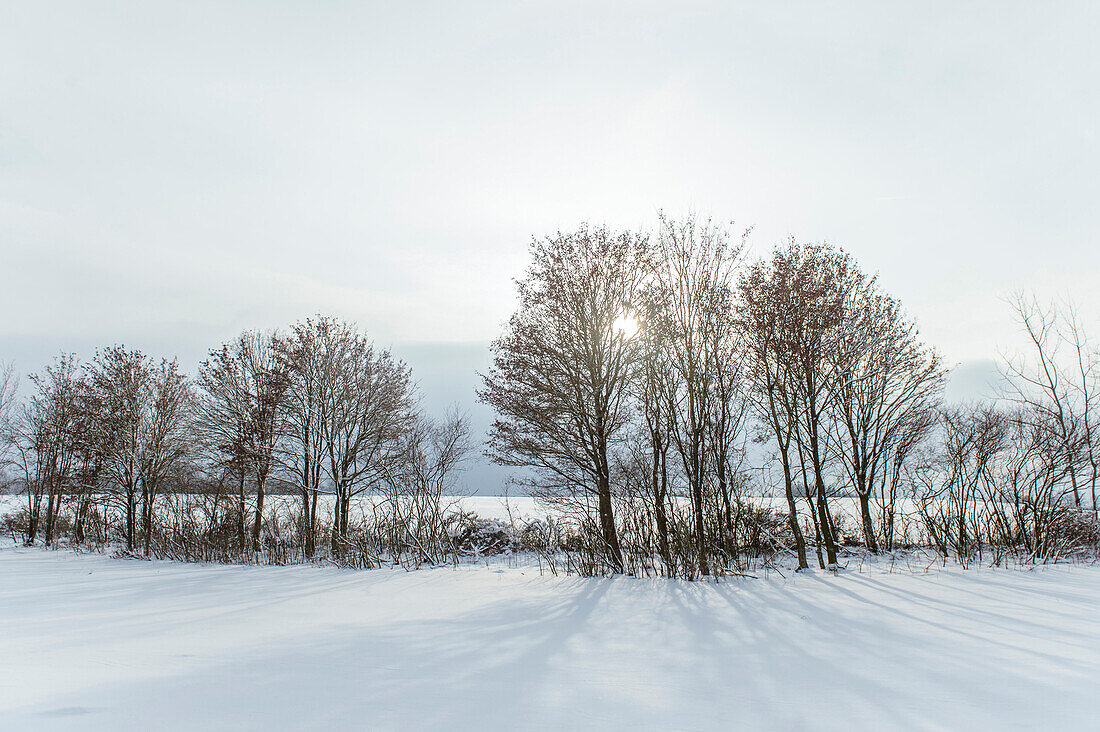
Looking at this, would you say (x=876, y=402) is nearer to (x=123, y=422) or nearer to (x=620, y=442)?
(x=620, y=442)

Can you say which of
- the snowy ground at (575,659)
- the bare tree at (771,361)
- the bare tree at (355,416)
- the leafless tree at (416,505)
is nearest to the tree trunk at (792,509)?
the bare tree at (771,361)

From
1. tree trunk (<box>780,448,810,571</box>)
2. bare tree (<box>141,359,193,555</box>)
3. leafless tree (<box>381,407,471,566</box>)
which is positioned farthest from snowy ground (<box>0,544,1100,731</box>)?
bare tree (<box>141,359,193,555</box>)

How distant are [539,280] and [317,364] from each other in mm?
9335

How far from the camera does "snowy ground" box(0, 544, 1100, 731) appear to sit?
2801mm

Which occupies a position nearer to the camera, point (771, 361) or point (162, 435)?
point (771, 361)

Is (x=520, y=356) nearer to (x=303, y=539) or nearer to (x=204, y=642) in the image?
(x=303, y=539)

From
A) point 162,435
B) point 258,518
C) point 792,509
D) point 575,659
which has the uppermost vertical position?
point 162,435

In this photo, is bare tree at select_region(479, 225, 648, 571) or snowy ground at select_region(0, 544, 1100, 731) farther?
bare tree at select_region(479, 225, 648, 571)

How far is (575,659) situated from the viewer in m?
3.87

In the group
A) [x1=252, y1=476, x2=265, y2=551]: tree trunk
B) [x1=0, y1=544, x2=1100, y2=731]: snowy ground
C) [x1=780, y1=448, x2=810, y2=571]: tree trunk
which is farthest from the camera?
[x1=252, y1=476, x2=265, y2=551]: tree trunk

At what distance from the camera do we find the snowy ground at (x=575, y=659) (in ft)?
9.19

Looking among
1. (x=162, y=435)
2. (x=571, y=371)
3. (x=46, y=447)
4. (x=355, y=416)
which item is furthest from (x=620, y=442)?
(x=46, y=447)

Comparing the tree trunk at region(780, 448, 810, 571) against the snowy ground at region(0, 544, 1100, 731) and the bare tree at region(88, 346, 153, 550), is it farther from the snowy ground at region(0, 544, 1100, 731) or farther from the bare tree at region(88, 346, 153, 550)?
the bare tree at region(88, 346, 153, 550)

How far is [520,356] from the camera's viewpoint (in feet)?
47.8
